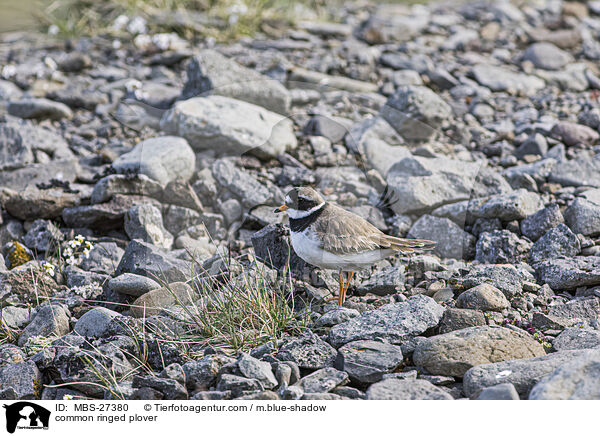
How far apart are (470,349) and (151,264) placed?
2.38 metres

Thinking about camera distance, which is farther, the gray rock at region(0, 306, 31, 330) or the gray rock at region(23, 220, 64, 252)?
the gray rock at region(23, 220, 64, 252)

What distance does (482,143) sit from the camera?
7.15 metres

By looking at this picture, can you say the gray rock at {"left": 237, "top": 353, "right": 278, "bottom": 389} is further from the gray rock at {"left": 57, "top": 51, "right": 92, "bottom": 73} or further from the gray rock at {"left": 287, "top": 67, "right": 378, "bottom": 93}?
the gray rock at {"left": 57, "top": 51, "right": 92, "bottom": 73}

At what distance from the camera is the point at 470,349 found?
3656 mm

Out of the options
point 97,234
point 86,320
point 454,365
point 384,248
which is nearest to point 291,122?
point 97,234

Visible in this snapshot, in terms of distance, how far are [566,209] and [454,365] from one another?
Answer: 2.55 metres

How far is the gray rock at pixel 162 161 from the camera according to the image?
5.93 m

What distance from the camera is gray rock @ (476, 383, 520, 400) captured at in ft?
10.4

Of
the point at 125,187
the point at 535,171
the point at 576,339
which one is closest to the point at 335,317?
the point at 576,339

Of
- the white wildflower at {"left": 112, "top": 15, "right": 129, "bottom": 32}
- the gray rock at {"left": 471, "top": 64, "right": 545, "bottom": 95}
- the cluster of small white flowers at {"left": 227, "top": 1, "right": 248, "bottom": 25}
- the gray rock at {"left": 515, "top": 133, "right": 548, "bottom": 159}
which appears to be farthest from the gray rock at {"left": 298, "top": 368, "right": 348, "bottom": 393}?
the white wildflower at {"left": 112, "top": 15, "right": 129, "bottom": 32}

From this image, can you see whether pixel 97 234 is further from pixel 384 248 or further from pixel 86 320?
pixel 384 248

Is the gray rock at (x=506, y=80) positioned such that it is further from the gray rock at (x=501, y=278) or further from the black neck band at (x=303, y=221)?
the black neck band at (x=303, y=221)

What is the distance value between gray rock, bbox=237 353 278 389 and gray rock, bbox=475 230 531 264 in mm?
2359
